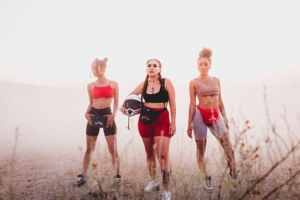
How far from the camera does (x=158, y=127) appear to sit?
3.65m

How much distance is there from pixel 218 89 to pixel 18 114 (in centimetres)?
2617

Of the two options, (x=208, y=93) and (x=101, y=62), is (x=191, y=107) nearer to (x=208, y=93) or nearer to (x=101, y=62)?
(x=208, y=93)

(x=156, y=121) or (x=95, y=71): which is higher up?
(x=95, y=71)

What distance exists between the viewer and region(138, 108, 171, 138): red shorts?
3.63 metres

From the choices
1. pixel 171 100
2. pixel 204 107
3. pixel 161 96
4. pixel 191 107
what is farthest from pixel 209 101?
pixel 161 96

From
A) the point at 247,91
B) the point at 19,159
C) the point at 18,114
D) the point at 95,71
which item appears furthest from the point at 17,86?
the point at 95,71

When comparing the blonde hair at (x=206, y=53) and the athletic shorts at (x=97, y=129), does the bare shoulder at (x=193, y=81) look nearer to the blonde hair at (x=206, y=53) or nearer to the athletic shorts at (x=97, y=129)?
the blonde hair at (x=206, y=53)

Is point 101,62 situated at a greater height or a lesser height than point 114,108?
greater

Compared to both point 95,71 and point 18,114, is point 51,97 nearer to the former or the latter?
point 18,114

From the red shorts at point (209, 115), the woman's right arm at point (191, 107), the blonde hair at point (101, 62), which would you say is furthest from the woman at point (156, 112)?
the blonde hair at point (101, 62)

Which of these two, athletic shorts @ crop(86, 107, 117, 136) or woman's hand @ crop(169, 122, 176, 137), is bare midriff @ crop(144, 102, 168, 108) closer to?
woman's hand @ crop(169, 122, 176, 137)

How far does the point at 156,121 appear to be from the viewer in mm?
3676

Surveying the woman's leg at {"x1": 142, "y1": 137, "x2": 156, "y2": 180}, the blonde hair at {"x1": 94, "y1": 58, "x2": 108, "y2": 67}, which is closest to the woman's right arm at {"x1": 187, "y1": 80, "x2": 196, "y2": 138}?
the woman's leg at {"x1": 142, "y1": 137, "x2": 156, "y2": 180}

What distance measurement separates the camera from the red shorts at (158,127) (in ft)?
11.9
